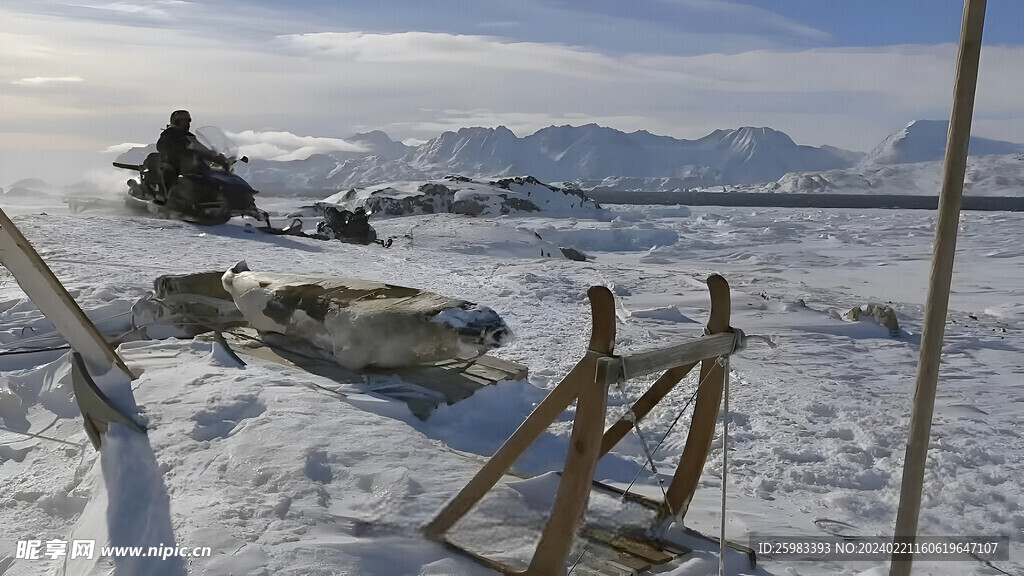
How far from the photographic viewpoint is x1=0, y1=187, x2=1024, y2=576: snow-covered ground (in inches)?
135

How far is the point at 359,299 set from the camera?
19.2 ft

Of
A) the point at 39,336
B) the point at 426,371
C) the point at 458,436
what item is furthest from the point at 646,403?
the point at 39,336

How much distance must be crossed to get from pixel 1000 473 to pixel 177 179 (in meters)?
16.7

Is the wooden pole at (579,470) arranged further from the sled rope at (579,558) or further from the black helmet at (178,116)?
the black helmet at (178,116)

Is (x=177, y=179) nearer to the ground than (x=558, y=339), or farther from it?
farther from it

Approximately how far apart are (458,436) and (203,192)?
1364cm

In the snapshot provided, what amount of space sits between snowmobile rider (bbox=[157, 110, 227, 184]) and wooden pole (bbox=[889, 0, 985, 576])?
16408mm

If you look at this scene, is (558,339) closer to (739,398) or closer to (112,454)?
(739,398)

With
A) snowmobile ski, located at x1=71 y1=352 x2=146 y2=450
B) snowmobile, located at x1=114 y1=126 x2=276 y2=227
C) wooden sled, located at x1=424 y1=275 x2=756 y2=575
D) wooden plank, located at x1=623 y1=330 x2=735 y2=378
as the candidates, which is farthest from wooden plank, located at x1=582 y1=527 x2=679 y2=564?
snowmobile, located at x1=114 y1=126 x2=276 y2=227

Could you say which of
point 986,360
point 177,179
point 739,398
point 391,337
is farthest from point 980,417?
point 177,179

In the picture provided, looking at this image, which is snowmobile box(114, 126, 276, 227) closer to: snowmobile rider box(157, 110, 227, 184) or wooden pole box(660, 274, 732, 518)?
snowmobile rider box(157, 110, 227, 184)

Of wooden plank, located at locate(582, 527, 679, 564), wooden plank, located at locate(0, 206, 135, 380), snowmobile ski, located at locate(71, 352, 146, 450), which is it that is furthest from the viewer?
snowmobile ski, located at locate(71, 352, 146, 450)

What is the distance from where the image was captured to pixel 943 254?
2.54 metres

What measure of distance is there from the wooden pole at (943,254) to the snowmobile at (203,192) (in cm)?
1601
